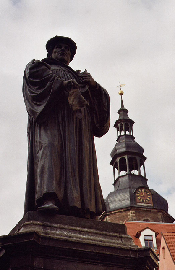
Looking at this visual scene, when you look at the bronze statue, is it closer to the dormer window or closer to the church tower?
the dormer window

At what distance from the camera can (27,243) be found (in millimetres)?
3439

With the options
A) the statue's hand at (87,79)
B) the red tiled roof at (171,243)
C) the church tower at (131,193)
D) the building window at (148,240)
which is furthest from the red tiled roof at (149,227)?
the statue's hand at (87,79)

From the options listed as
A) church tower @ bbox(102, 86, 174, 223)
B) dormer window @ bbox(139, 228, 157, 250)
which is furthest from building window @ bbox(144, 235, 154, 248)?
church tower @ bbox(102, 86, 174, 223)

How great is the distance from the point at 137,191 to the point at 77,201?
46.8m

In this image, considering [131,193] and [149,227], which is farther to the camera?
[131,193]

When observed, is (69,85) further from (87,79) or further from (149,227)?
(149,227)

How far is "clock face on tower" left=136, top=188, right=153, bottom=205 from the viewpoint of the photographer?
164ft

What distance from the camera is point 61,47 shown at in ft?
17.8

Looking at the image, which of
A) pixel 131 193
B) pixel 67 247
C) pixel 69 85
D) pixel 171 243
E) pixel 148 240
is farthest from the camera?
pixel 131 193

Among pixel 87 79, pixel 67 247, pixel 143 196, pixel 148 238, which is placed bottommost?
pixel 67 247

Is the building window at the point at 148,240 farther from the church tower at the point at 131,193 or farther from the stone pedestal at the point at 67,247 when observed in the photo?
the stone pedestal at the point at 67,247

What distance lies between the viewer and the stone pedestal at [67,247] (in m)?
3.46

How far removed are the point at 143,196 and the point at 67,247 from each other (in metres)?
47.8

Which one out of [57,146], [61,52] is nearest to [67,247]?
[57,146]
